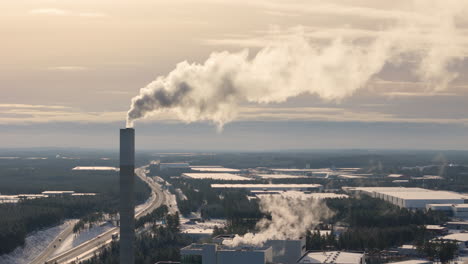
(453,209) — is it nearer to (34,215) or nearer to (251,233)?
(251,233)

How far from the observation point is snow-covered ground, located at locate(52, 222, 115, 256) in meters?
140

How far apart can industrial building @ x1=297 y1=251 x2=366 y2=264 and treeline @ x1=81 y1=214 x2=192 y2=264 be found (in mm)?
18636

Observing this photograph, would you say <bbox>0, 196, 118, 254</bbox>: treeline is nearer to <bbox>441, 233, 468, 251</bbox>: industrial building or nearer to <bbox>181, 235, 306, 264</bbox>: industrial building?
<bbox>181, 235, 306, 264</bbox>: industrial building

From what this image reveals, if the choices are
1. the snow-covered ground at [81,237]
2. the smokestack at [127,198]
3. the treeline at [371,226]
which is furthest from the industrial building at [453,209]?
the smokestack at [127,198]

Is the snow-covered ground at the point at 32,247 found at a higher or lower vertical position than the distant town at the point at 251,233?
lower

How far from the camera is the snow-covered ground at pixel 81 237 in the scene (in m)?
140

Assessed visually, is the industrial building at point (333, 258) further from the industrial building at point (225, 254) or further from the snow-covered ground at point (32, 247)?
the snow-covered ground at point (32, 247)

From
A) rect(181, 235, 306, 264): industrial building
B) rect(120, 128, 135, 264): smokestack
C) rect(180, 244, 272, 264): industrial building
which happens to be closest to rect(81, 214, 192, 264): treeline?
rect(181, 235, 306, 264): industrial building

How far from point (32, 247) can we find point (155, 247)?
88.9 feet

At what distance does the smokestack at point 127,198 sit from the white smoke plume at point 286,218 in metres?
18.2

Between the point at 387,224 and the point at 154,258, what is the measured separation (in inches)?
2554

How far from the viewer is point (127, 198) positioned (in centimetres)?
8512

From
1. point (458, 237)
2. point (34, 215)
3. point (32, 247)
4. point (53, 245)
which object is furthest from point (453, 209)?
point (32, 247)

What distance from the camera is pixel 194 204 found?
198 meters
